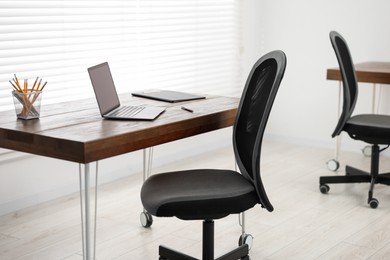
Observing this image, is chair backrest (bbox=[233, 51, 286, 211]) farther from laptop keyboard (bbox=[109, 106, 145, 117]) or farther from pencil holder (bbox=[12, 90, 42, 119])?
pencil holder (bbox=[12, 90, 42, 119])

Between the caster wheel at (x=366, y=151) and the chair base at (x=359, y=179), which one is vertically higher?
the chair base at (x=359, y=179)

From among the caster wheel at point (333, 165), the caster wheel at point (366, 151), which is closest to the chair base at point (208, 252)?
the caster wheel at point (333, 165)

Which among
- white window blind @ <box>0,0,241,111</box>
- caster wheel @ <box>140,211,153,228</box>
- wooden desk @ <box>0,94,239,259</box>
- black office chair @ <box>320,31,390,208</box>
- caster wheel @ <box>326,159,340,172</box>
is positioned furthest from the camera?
caster wheel @ <box>326,159,340,172</box>

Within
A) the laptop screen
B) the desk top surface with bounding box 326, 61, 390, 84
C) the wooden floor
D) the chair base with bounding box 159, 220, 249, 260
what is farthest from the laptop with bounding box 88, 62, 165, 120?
the desk top surface with bounding box 326, 61, 390, 84

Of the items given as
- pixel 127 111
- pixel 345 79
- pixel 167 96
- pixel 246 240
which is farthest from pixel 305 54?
pixel 127 111

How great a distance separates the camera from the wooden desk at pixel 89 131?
8.03ft

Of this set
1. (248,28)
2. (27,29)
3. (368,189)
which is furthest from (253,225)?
(248,28)

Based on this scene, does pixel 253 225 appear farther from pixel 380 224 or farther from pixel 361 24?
pixel 361 24

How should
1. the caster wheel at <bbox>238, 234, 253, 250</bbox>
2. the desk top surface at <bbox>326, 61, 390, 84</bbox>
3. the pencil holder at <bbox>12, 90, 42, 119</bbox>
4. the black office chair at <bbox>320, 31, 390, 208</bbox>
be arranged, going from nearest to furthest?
the pencil holder at <bbox>12, 90, 42, 119</bbox> < the caster wheel at <bbox>238, 234, 253, 250</bbox> < the black office chair at <bbox>320, 31, 390, 208</bbox> < the desk top surface at <bbox>326, 61, 390, 84</bbox>

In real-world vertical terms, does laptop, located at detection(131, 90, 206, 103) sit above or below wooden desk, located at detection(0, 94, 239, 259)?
above

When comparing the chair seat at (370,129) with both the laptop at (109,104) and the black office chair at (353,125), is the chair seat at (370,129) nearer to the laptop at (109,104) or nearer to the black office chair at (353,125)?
the black office chair at (353,125)

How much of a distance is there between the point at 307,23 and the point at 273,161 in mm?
1258

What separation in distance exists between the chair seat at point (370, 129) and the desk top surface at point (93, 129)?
3.75ft

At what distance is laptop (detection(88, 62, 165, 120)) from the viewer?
111 inches
